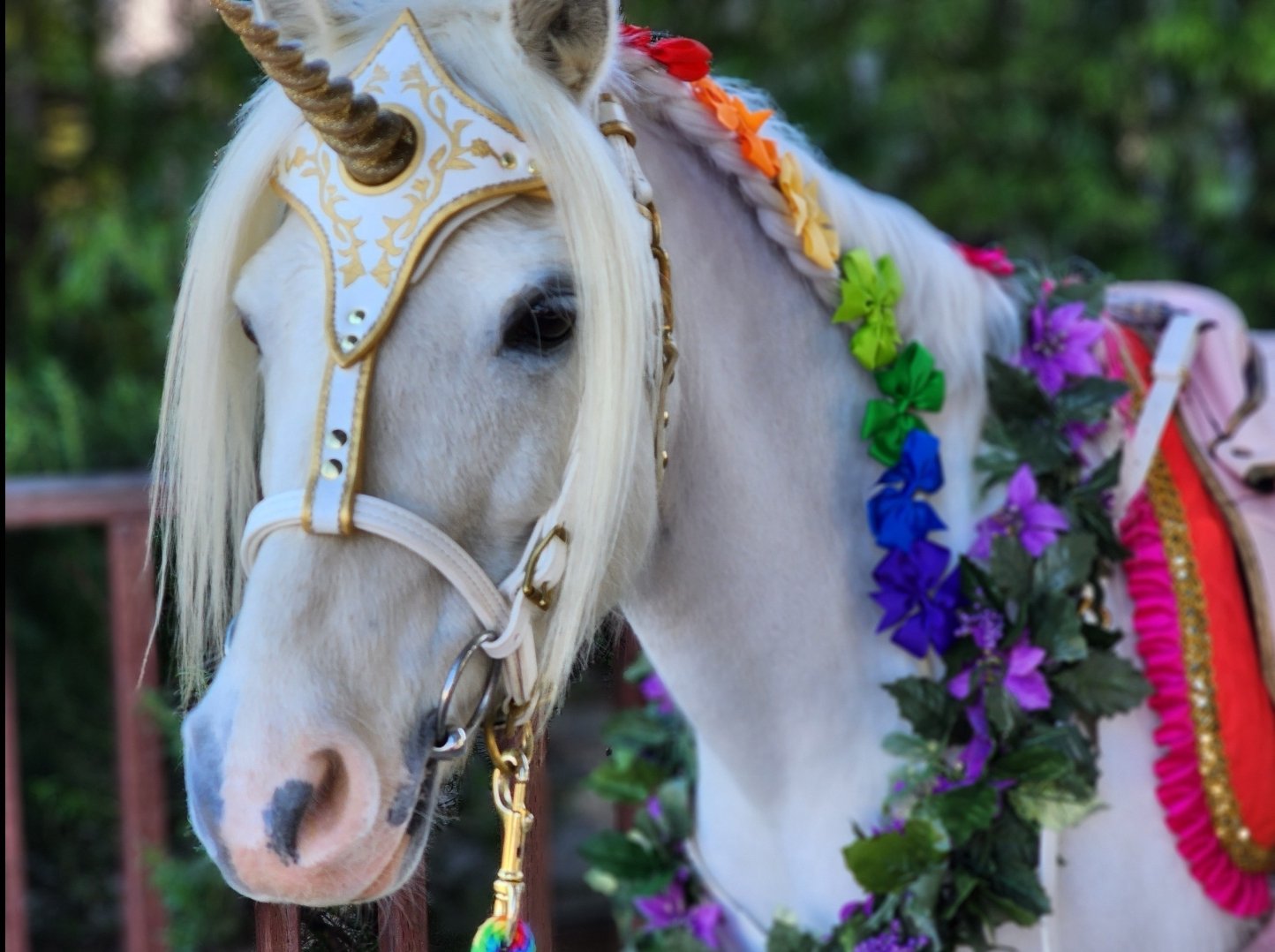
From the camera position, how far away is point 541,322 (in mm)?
1015

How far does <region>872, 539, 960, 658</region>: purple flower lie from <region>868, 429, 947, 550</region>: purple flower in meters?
0.02

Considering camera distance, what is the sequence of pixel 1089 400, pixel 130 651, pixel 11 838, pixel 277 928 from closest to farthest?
pixel 277 928, pixel 1089 400, pixel 11 838, pixel 130 651

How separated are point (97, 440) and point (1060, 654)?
2390mm

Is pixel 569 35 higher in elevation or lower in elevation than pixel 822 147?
higher

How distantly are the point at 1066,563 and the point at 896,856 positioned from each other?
36 centimetres

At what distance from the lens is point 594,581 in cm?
105

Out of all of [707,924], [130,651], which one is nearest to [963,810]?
[707,924]

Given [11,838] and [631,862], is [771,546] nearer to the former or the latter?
[631,862]

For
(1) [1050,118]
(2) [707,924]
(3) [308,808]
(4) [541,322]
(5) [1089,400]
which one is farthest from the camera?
(1) [1050,118]

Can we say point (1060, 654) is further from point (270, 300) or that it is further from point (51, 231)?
point (51, 231)

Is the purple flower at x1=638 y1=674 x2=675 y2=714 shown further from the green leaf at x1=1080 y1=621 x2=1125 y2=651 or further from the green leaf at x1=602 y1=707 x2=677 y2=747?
the green leaf at x1=1080 y1=621 x2=1125 y2=651

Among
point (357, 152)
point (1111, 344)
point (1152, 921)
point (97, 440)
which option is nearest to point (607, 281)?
point (357, 152)

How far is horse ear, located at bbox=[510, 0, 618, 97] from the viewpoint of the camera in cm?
104

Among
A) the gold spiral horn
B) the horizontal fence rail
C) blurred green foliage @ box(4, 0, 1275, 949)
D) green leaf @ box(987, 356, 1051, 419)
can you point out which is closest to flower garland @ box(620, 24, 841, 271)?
green leaf @ box(987, 356, 1051, 419)
